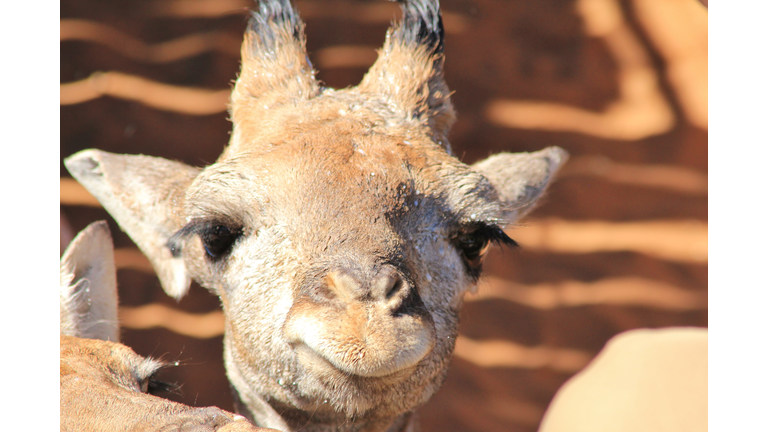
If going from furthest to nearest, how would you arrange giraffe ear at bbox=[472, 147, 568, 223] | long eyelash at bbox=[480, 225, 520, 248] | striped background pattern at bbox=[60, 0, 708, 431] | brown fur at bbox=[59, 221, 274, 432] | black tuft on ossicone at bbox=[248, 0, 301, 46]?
striped background pattern at bbox=[60, 0, 708, 431], giraffe ear at bbox=[472, 147, 568, 223], black tuft on ossicone at bbox=[248, 0, 301, 46], long eyelash at bbox=[480, 225, 520, 248], brown fur at bbox=[59, 221, 274, 432]

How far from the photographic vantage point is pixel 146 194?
266 cm

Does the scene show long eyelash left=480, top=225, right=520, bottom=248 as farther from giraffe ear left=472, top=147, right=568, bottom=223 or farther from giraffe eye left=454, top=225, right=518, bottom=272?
giraffe ear left=472, top=147, right=568, bottom=223

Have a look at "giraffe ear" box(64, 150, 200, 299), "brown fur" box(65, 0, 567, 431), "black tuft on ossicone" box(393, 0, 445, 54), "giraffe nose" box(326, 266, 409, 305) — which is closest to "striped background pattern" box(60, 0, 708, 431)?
"giraffe ear" box(64, 150, 200, 299)

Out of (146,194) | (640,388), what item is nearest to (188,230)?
(146,194)

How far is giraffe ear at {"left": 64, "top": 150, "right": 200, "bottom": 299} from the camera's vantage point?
264 cm

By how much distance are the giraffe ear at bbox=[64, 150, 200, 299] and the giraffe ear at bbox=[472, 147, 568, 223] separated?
1408mm

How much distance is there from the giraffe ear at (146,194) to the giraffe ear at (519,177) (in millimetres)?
1408

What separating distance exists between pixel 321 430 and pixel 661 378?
2701 mm

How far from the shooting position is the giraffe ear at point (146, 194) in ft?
8.66

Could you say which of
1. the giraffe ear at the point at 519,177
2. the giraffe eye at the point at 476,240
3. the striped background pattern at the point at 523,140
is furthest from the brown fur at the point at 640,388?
the giraffe eye at the point at 476,240

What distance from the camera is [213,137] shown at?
14.9ft

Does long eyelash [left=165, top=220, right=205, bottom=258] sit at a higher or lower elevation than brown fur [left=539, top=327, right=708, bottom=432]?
higher

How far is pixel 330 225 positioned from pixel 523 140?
10.8 ft

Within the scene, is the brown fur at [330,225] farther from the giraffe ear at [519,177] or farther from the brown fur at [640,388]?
the brown fur at [640,388]
